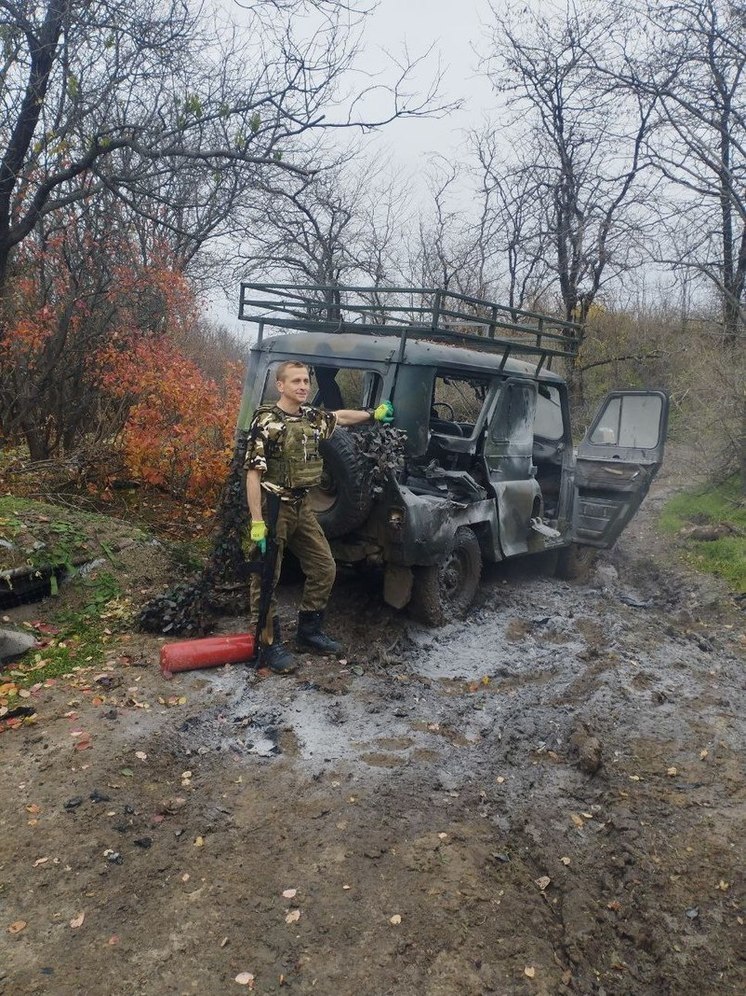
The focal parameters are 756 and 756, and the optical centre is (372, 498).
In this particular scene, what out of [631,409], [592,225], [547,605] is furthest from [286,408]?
[592,225]

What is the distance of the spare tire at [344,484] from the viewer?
16.2 ft

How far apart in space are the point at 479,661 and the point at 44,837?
3.01 meters

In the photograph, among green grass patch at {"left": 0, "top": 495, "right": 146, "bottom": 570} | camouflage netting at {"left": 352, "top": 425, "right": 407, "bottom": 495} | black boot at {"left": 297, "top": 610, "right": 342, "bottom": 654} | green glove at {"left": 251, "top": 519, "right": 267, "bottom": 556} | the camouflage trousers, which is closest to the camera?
green glove at {"left": 251, "top": 519, "right": 267, "bottom": 556}

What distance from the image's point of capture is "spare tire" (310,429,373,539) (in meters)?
4.93

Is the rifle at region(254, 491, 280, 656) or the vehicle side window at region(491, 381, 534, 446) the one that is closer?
the rifle at region(254, 491, 280, 656)

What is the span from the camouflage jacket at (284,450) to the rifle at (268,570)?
0.09 metres

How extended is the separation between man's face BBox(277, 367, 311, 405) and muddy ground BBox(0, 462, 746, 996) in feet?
5.68

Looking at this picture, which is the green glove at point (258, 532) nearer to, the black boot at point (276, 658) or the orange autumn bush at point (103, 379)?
the black boot at point (276, 658)

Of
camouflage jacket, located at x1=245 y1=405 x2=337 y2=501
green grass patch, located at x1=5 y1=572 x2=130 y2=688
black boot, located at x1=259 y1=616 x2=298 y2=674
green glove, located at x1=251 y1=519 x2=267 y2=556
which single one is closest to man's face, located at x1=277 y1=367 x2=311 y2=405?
camouflage jacket, located at x1=245 y1=405 x2=337 y2=501

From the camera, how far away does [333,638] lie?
5.39m

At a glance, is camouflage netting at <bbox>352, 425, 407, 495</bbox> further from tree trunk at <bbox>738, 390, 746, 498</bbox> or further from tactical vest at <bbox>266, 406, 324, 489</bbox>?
tree trunk at <bbox>738, 390, 746, 498</bbox>

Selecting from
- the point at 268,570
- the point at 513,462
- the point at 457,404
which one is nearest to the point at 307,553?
the point at 268,570

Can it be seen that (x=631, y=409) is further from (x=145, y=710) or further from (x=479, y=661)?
(x=145, y=710)

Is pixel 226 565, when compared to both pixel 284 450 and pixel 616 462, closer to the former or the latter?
pixel 284 450
